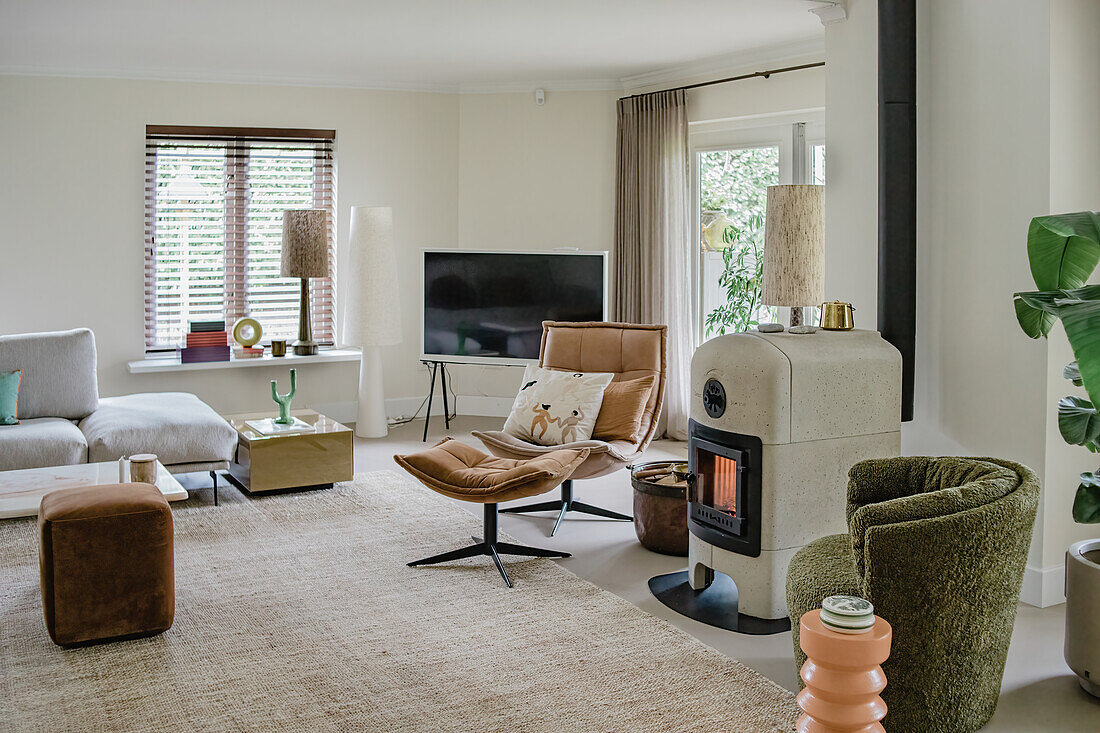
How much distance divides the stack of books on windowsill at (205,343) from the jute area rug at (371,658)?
2353 mm

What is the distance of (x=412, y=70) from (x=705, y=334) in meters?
2.64

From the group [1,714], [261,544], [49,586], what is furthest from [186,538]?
[1,714]

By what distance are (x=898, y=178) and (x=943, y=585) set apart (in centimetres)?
193

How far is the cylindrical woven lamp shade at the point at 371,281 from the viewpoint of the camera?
6508 mm

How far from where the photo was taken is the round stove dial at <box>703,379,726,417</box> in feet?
11.2

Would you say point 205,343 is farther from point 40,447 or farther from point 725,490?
point 725,490

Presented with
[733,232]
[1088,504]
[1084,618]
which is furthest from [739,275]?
[1084,618]

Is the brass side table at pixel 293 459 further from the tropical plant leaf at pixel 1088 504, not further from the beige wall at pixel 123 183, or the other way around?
the tropical plant leaf at pixel 1088 504

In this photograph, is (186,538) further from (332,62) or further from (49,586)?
(332,62)

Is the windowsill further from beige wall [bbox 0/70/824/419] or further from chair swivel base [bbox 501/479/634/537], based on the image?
chair swivel base [bbox 501/479/634/537]

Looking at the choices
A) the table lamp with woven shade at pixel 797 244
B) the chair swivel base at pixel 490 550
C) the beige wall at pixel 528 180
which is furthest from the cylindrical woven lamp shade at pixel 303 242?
the table lamp with woven shade at pixel 797 244

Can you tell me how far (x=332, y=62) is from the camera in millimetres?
6254

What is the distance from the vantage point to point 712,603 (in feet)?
11.7

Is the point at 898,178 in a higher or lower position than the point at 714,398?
higher
